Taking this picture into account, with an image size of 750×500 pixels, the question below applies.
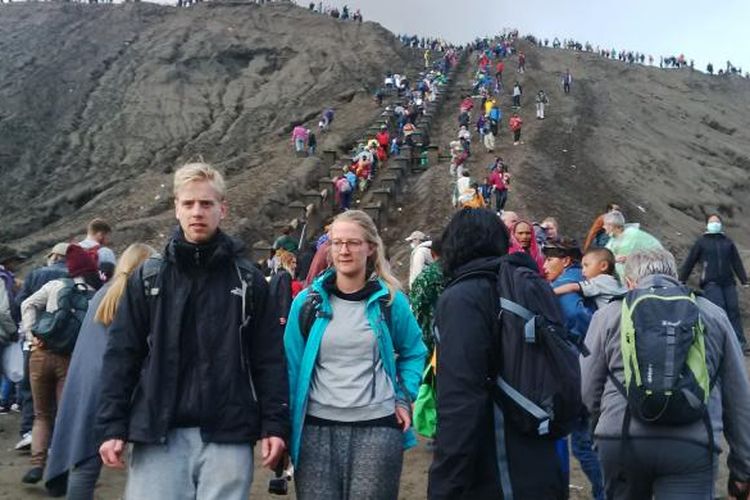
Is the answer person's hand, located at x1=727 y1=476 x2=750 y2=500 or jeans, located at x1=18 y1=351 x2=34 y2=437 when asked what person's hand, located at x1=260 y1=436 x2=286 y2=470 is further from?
jeans, located at x1=18 y1=351 x2=34 y2=437

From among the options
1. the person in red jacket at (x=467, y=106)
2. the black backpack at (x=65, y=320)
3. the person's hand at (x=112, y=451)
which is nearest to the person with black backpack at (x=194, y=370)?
the person's hand at (x=112, y=451)

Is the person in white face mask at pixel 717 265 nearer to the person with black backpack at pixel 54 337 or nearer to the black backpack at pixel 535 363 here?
the person with black backpack at pixel 54 337

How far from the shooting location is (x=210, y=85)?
43.8 m

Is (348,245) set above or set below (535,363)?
above

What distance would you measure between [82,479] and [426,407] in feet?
7.54

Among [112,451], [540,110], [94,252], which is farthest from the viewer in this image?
[540,110]

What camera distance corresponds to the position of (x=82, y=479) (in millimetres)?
4605

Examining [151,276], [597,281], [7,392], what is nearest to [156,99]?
[7,392]

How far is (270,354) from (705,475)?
221 centimetres

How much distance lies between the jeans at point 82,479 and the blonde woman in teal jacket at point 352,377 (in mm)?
1598

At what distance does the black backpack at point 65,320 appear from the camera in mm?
6121

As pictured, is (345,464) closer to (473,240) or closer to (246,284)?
(246,284)

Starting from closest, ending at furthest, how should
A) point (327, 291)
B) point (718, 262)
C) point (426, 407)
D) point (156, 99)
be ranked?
point (426, 407) → point (327, 291) → point (718, 262) → point (156, 99)

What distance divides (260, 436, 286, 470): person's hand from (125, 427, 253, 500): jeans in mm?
107
